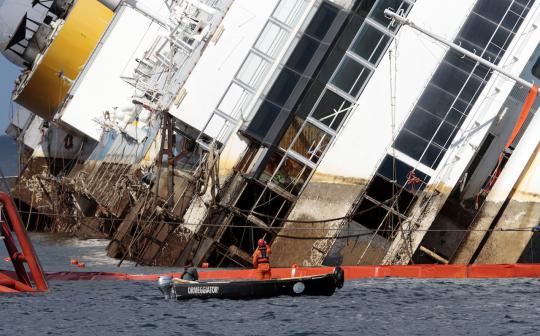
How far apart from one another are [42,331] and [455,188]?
1955cm

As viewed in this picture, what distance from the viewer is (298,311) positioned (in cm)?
3700

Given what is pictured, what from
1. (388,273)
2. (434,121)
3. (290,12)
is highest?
(290,12)

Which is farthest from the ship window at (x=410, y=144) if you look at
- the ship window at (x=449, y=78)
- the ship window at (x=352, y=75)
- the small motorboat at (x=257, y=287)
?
the small motorboat at (x=257, y=287)

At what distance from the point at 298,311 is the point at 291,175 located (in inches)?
487

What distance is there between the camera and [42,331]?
34.4 meters

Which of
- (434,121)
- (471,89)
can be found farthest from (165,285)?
(471,89)

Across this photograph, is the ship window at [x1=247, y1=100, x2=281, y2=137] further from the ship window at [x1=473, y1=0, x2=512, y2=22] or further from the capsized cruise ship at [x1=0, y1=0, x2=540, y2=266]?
the ship window at [x1=473, y1=0, x2=512, y2=22]

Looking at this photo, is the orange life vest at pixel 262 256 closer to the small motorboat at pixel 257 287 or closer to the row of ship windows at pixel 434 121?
the small motorboat at pixel 257 287

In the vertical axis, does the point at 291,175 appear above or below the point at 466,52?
below

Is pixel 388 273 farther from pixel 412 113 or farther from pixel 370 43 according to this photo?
pixel 370 43

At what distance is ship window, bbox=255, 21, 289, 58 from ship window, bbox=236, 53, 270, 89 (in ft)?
1.21

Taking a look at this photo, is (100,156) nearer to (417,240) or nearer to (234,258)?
(234,258)

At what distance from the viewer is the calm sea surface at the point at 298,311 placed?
34469 millimetres

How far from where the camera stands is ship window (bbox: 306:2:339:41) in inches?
1901
